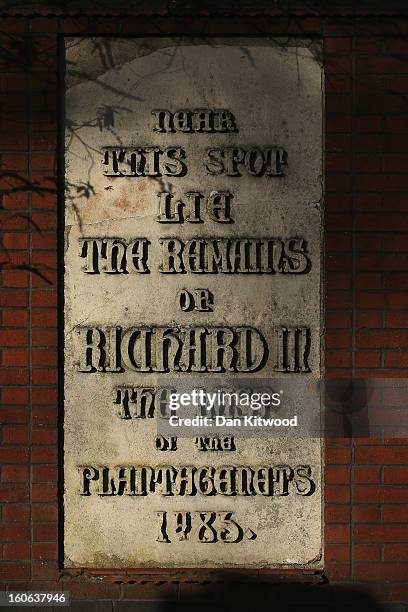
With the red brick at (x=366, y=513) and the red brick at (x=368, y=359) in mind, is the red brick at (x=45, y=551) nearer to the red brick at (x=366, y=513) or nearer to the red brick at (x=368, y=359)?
the red brick at (x=366, y=513)

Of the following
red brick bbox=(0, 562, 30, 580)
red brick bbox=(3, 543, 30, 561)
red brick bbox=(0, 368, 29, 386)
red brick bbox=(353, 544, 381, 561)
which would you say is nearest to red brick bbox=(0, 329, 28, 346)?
red brick bbox=(0, 368, 29, 386)

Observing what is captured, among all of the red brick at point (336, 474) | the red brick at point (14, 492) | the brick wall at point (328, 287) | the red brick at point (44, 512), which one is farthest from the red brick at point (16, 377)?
the red brick at point (336, 474)

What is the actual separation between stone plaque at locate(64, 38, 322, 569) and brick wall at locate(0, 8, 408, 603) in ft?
0.31

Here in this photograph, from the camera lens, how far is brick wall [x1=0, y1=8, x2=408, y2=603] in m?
3.43

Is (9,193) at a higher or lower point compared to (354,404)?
higher

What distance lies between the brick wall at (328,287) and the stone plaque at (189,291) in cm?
9

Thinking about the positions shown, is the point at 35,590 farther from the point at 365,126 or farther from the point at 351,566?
the point at 365,126

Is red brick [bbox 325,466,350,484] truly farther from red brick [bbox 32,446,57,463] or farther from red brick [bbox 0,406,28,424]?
red brick [bbox 0,406,28,424]

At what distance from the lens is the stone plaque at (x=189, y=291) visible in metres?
3.46

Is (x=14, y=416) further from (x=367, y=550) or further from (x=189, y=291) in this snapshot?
(x=367, y=550)

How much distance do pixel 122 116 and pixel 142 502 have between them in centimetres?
205

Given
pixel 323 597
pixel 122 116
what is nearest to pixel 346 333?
pixel 323 597

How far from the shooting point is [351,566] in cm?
347

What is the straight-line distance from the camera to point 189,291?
349cm
